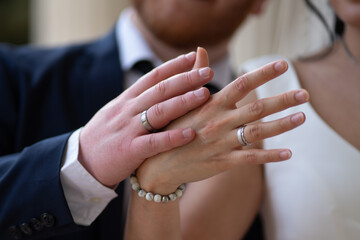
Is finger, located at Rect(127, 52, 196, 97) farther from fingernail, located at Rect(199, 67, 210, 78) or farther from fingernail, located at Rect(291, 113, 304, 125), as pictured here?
fingernail, located at Rect(291, 113, 304, 125)

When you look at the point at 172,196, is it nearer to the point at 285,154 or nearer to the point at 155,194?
the point at 155,194

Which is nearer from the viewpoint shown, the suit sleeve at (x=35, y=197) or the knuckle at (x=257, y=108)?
the knuckle at (x=257, y=108)

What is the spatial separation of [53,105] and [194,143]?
1.94 ft

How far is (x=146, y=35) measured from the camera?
4.69 feet

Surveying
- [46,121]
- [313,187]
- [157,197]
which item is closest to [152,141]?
[157,197]

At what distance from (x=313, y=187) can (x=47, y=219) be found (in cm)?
55

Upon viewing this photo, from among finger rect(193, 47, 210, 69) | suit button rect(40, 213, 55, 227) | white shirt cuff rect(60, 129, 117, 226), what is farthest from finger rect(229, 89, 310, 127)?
suit button rect(40, 213, 55, 227)

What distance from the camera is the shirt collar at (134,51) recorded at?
4.12 feet

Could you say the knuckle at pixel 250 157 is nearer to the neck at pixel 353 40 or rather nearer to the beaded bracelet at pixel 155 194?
the beaded bracelet at pixel 155 194

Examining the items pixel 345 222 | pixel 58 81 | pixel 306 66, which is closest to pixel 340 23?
pixel 306 66

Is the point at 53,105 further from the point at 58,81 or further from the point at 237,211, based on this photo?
the point at 237,211

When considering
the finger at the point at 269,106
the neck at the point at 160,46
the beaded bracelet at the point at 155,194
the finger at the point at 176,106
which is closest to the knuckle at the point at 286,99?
the finger at the point at 269,106

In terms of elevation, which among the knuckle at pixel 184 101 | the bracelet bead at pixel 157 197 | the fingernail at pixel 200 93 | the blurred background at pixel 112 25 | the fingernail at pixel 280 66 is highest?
the fingernail at pixel 280 66

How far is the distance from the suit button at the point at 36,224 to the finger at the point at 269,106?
417 millimetres
